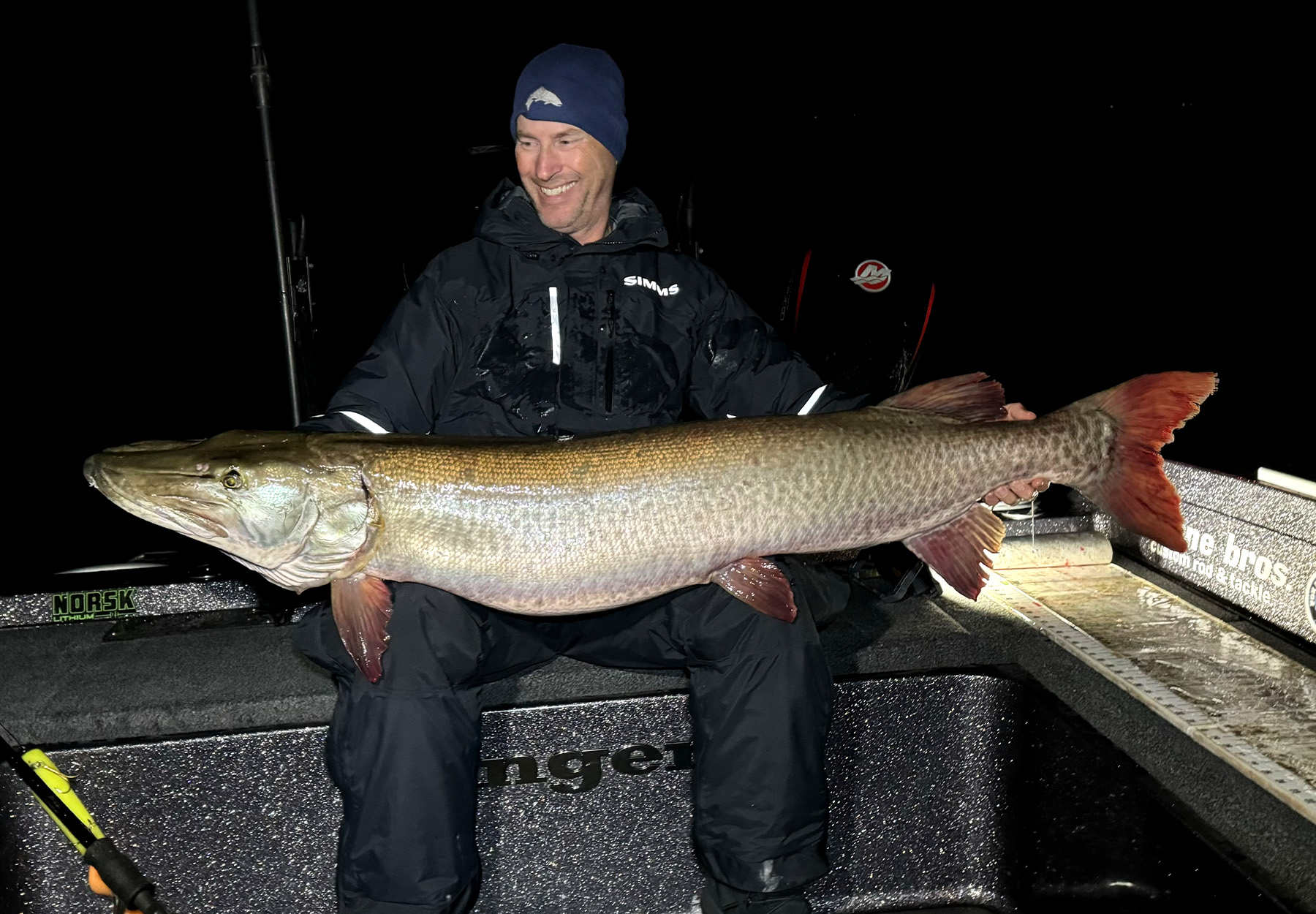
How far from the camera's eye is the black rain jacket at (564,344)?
2201 mm

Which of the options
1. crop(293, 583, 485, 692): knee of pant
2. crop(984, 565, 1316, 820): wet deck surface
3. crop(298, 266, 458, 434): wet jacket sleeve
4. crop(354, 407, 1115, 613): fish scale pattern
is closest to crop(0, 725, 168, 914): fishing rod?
crop(293, 583, 485, 692): knee of pant

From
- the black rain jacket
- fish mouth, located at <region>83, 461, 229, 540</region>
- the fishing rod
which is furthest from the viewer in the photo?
the black rain jacket

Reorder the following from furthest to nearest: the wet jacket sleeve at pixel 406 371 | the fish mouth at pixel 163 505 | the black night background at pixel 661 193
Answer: the black night background at pixel 661 193 → the wet jacket sleeve at pixel 406 371 → the fish mouth at pixel 163 505

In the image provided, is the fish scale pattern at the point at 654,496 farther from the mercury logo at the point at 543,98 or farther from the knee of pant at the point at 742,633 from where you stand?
the mercury logo at the point at 543,98

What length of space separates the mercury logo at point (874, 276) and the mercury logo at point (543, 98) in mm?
1485

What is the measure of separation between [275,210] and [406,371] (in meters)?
1.57

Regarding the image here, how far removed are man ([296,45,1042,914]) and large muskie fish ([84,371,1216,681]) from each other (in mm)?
104

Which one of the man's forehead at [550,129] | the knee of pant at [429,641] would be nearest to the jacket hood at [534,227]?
the man's forehead at [550,129]

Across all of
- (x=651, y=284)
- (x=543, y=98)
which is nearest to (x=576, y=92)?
(x=543, y=98)

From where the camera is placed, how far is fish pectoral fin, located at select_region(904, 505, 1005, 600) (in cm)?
202

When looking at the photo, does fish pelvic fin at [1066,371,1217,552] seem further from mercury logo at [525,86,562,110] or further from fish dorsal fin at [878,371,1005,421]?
mercury logo at [525,86,562,110]

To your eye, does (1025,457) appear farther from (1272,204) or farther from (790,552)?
(1272,204)

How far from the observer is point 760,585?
6.01 feet

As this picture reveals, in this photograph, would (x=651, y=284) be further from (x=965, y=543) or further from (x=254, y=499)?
(x=254, y=499)
